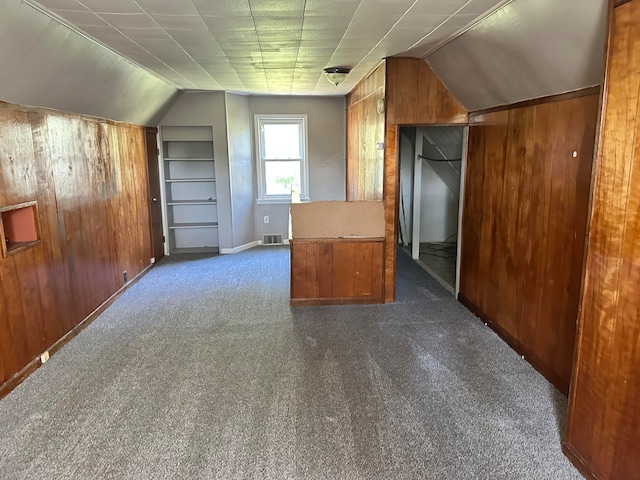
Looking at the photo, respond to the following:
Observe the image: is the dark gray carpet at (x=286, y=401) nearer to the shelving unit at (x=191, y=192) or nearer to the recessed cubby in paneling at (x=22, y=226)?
the recessed cubby in paneling at (x=22, y=226)

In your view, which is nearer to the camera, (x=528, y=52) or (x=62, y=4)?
(x=62, y=4)

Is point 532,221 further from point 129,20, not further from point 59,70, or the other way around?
point 59,70

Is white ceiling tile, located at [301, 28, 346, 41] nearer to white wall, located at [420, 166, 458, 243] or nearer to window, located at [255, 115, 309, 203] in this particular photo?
window, located at [255, 115, 309, 203]

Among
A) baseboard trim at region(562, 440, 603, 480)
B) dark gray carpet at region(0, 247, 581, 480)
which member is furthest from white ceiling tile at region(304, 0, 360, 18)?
baseboard trim at region(562, 440, 603, 480)

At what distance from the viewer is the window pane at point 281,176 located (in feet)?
21.9

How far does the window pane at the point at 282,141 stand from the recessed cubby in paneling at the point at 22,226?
3971 millimetres

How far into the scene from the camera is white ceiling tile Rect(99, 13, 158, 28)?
2453 millimetres

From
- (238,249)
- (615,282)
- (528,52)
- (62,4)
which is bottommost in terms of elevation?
(238,249)

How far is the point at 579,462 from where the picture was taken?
195 centimetres

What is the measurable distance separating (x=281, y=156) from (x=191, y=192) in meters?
1.45

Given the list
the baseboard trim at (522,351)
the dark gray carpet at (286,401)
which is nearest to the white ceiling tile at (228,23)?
the dark gray carpet at (286,401)

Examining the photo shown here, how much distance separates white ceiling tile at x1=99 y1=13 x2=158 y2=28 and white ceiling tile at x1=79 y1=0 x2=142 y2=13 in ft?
0.24

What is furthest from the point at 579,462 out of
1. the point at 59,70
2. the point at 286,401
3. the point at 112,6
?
the point at 59,70

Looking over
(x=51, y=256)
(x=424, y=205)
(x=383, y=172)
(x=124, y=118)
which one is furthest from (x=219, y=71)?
(x=424, y=205)
